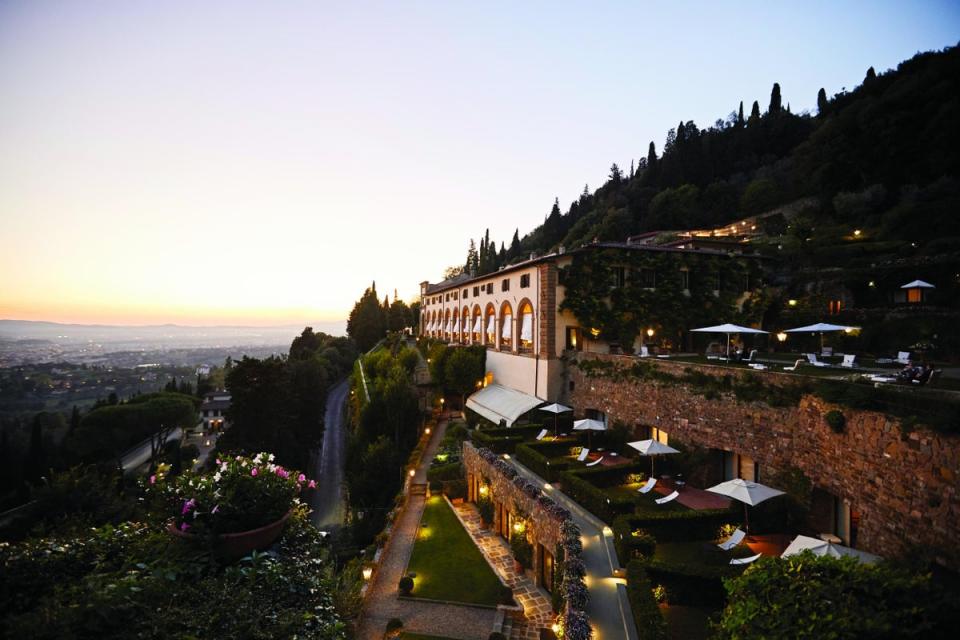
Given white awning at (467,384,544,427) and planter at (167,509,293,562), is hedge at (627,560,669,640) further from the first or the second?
white awning at (467,384,544,427)

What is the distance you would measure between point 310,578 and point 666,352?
27.3 m

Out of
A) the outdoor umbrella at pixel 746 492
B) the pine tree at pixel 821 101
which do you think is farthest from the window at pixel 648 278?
the pine tree at pixel 821 101

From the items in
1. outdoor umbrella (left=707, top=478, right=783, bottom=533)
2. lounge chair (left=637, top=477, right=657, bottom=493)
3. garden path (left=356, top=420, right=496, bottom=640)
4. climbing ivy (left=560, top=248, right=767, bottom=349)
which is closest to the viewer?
outdoor umbrella (left=707, top=478, right=783, bottom=533)

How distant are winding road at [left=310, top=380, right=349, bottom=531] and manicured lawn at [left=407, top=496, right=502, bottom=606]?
14.4 m

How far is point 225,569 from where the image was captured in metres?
4.00

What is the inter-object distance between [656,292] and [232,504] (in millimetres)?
26931

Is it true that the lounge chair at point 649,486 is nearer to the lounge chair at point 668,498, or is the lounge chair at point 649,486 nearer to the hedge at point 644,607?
the lounge chair at point 668,498

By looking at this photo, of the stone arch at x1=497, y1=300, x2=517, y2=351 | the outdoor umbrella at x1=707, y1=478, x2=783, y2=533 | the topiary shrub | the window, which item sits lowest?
the outdoor umbrella at x1=707, y1=478, x2=783, y2=533

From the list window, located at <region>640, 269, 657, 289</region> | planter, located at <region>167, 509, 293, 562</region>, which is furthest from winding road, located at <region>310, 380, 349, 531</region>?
planter, located at <region>167, 509, 293, 562</region>

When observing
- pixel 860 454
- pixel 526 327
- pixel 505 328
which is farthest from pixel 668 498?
pixel 505 328

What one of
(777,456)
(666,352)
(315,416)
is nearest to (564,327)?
(666,352)

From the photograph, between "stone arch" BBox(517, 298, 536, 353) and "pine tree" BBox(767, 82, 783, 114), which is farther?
"pine tree" BBox(767, 82, 783, 114)

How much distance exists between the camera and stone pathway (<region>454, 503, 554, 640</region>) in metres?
12.7

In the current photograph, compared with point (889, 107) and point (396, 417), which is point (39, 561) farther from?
point (889, 107)
